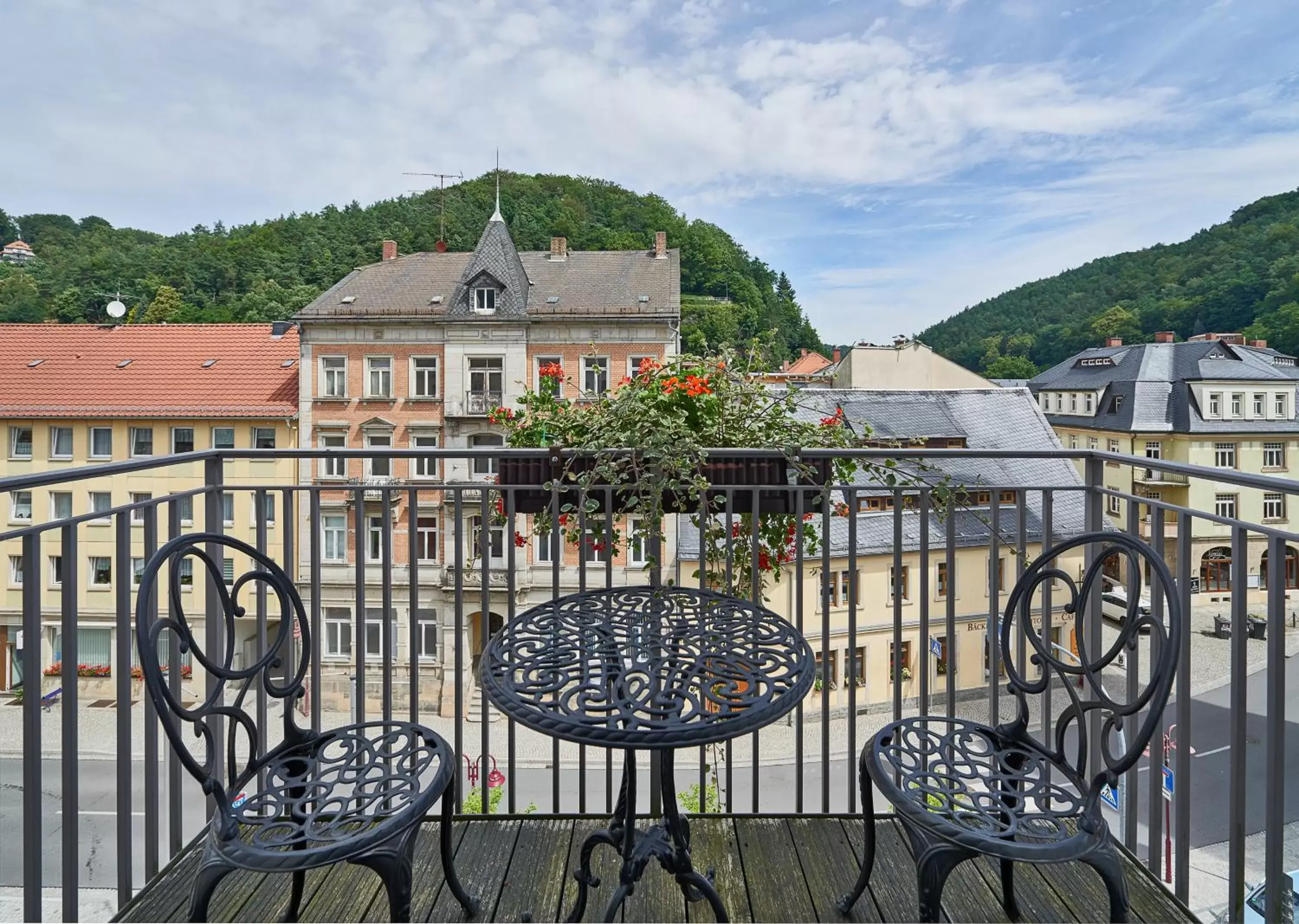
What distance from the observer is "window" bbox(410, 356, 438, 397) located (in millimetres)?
14672

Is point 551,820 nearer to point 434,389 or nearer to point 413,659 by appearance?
point 413,659

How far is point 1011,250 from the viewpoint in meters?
23.6

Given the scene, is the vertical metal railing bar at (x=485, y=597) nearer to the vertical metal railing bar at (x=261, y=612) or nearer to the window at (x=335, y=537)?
the vertical metal railing bar at (x=261, y=612)

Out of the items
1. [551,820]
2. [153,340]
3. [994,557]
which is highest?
[153,340]

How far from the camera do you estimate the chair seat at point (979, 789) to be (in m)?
1.00

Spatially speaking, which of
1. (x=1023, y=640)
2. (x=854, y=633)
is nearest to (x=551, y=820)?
(x=854, y=633)

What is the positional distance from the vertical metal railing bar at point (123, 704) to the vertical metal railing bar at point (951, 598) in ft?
5.39

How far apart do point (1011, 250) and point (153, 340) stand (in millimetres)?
24701

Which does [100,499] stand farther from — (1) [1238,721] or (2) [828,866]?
(1) [1238,721]

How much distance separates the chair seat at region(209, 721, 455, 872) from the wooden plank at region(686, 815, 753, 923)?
51 cm

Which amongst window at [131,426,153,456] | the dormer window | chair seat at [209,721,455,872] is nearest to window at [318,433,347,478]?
window at [131,426,153,456]

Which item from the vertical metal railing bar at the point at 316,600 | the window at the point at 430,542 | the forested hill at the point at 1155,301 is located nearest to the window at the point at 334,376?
the window at the point at 430,542

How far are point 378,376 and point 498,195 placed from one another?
603 centimetres

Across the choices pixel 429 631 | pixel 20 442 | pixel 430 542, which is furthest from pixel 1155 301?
pixel 20 442
